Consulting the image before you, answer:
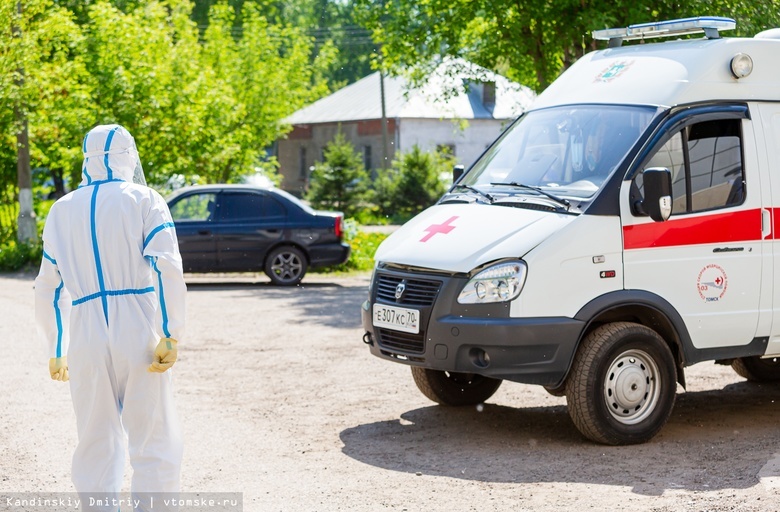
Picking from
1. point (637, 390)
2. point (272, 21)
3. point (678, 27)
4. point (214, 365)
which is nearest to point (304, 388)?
point (214, 365)

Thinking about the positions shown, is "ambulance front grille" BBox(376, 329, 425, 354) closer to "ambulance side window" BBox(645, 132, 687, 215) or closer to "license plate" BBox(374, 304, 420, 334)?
"license plate" BBox(374, 304, 420, 334)

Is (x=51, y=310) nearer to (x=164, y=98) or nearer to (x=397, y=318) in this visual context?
(x=397, y=318)

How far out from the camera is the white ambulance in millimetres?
7312

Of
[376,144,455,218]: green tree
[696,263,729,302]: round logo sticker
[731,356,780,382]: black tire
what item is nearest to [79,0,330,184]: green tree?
[376,144,455,218]: green tree

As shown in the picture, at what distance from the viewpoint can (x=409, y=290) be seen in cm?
767

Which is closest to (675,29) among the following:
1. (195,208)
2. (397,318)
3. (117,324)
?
(397,318)

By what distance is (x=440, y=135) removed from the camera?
5362 cm

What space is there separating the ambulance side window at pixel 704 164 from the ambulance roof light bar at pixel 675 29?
2.46 ft

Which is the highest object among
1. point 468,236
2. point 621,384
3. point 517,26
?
point 517,26

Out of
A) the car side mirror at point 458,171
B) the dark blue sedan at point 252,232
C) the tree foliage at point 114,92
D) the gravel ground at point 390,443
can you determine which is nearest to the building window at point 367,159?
the tree foliage at point 114,92

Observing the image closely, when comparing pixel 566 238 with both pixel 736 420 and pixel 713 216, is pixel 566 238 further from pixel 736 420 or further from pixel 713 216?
pixel 736 420

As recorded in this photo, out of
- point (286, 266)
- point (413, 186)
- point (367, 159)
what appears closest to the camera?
point (286, 266)

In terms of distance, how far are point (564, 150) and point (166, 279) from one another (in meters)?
3.67

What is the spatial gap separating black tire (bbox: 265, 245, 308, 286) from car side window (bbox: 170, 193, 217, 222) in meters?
1.22
